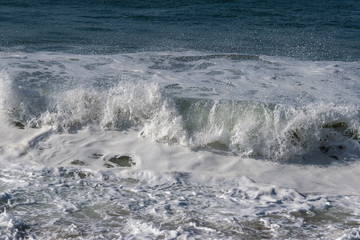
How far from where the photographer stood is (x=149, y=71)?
986 centimetres

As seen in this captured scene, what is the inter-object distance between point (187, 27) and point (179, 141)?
907 cm

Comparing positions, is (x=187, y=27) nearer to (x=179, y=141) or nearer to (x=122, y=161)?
(x=179, y=141)

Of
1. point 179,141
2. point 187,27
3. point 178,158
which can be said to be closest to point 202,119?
point 179,141

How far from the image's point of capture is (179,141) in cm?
648

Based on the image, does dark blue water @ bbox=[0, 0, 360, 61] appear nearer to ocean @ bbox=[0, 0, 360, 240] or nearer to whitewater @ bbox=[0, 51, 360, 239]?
ocean @ bbox=[0, 0, 360, 240]

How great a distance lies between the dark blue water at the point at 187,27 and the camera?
1231 cm

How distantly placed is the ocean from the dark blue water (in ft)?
0.51

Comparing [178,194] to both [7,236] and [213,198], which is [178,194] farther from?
[7,236]

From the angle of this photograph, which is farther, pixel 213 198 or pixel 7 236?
pixel 213 198

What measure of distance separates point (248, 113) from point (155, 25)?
9.11 m

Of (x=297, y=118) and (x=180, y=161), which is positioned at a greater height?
(x=297, y=118)

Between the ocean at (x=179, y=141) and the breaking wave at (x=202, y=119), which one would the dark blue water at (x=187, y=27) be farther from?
the breaking wave at (x=202, y=119)

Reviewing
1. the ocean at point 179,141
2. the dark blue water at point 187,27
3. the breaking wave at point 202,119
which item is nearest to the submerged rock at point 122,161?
the ocean at point 179,141

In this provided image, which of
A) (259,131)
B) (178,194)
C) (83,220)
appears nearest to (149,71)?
(259,131)
